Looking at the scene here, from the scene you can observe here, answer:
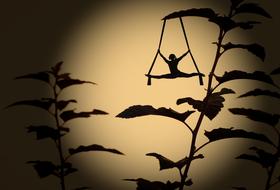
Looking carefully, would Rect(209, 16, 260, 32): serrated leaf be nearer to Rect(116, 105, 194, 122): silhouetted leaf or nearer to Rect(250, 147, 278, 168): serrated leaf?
Rect(116, 105, 194, 122): silhouetted leaf

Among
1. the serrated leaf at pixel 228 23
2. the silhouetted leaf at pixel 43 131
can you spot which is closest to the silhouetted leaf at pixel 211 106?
the serrated leaf at pixel 228 23

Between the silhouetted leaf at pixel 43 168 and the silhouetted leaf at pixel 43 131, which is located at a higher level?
the silhouetted leaf at pixel 43 131

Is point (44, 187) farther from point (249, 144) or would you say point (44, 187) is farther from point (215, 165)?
point (249, 144)

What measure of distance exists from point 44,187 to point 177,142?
0.77m

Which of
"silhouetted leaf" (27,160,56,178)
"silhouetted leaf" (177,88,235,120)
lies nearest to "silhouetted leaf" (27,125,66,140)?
"silhouetted leaf" (27,160,56,178)

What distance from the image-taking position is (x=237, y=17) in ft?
6.11

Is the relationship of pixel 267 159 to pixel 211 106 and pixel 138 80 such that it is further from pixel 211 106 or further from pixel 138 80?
pixel 138 80

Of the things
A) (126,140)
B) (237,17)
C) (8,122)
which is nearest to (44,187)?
(8,122)

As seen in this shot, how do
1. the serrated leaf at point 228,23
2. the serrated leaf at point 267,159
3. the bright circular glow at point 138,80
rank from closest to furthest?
the serrated leaf at point 228,23 < the serrated leaf at point 267,159 < the bright circular glow at point 138,80

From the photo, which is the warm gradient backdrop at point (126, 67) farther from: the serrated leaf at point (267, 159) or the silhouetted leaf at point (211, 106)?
the silhouetted leaf at point (211, 106)

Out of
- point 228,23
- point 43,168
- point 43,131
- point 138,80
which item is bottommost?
point 43,168

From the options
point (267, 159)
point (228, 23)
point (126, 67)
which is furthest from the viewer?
point (126, 67)

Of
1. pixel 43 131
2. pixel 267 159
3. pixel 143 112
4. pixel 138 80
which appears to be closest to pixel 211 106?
pixel 143 112

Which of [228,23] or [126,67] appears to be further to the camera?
[126,67]
